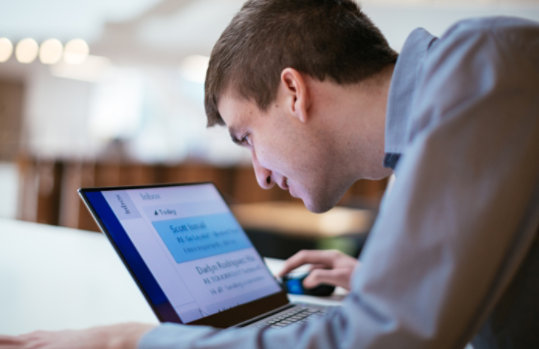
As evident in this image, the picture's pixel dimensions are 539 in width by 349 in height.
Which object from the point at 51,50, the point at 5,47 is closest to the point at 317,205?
the point at 51,50

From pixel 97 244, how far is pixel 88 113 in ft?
30.8

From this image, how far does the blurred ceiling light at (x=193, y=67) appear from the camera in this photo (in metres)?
7.91

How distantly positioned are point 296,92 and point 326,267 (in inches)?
20.6

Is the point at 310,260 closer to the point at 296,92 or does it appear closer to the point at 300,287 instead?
the point at 300,287

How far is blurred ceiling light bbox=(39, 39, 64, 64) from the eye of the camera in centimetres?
713

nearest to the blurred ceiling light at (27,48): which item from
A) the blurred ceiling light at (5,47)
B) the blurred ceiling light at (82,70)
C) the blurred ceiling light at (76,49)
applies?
the blurred ceiling light at (5,47)

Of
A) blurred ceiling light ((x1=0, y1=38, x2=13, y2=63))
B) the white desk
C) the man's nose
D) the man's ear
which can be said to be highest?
the man's ear

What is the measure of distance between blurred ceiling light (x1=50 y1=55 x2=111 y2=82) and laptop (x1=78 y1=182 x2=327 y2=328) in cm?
849

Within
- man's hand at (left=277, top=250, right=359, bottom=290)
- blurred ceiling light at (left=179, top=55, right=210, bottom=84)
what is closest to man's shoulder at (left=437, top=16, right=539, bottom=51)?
man's hand at (left=277, top=250, right=359, bottom=290)

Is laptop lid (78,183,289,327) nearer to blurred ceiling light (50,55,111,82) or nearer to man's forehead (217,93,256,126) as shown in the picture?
man's forehead (217,93,256,126)

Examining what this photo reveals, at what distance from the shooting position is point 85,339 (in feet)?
2.04

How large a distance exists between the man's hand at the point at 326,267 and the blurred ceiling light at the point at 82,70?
8.39 m

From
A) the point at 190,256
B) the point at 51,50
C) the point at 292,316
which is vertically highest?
the point at 190,256

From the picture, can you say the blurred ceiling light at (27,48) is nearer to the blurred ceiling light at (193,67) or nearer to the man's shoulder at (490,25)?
the blurred ceiling light at (193,67)
